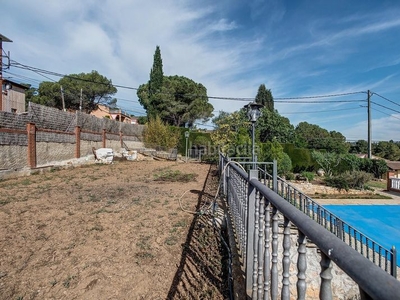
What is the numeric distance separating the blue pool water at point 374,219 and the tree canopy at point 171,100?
56.8ft

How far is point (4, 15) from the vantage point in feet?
29.9

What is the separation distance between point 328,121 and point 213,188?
3002cm

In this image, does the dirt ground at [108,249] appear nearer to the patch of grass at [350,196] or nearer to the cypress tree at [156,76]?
the patch of grass at [350,196]

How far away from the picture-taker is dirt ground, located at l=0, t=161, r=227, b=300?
217 cm

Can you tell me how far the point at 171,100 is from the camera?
2475cm

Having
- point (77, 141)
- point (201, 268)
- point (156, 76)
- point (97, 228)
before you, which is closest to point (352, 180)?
point (201, 268)

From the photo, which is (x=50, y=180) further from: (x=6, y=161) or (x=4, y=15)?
(x=4, y=15)

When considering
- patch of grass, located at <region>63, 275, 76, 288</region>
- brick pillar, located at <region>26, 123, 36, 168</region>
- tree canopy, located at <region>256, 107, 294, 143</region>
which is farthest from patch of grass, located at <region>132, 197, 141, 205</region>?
tree canopy, located at <region>256, 107, 294, 143</region>

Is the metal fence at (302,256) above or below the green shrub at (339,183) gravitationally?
above

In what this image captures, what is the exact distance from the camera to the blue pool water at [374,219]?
8805 millimetres

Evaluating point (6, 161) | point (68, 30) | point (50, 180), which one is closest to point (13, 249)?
point (50, 180)

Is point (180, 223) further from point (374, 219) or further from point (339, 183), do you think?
point (339, 183)

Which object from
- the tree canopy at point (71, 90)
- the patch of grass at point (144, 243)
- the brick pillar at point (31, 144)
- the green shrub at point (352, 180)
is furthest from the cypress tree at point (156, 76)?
the patch of grass at point (144, 243)

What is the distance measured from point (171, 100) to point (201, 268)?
23.3 meters
